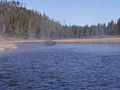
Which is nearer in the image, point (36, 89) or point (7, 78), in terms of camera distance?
point (36, 89)

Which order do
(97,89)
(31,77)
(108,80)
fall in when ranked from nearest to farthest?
1. (97,89)
2. (108,80)
3. (31,77)

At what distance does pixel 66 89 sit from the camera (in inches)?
1016

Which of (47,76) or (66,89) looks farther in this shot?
(47,76)

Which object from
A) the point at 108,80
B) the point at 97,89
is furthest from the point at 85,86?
the point at 108,80

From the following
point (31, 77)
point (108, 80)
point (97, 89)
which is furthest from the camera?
point (31, 77)

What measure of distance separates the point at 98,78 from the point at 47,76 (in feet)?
18.4

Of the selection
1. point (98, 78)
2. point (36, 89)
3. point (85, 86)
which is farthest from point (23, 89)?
point (98, 78)

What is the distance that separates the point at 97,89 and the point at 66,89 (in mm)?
2651

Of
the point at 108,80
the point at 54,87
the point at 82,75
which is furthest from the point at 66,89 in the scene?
the point at 82,75

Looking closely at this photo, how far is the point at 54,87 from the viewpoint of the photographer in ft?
87.2

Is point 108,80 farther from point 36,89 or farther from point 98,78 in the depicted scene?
point 36,89

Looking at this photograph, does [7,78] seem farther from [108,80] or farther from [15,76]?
[108,80]

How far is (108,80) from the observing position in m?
29.9

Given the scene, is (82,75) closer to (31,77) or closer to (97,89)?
(31,77)
